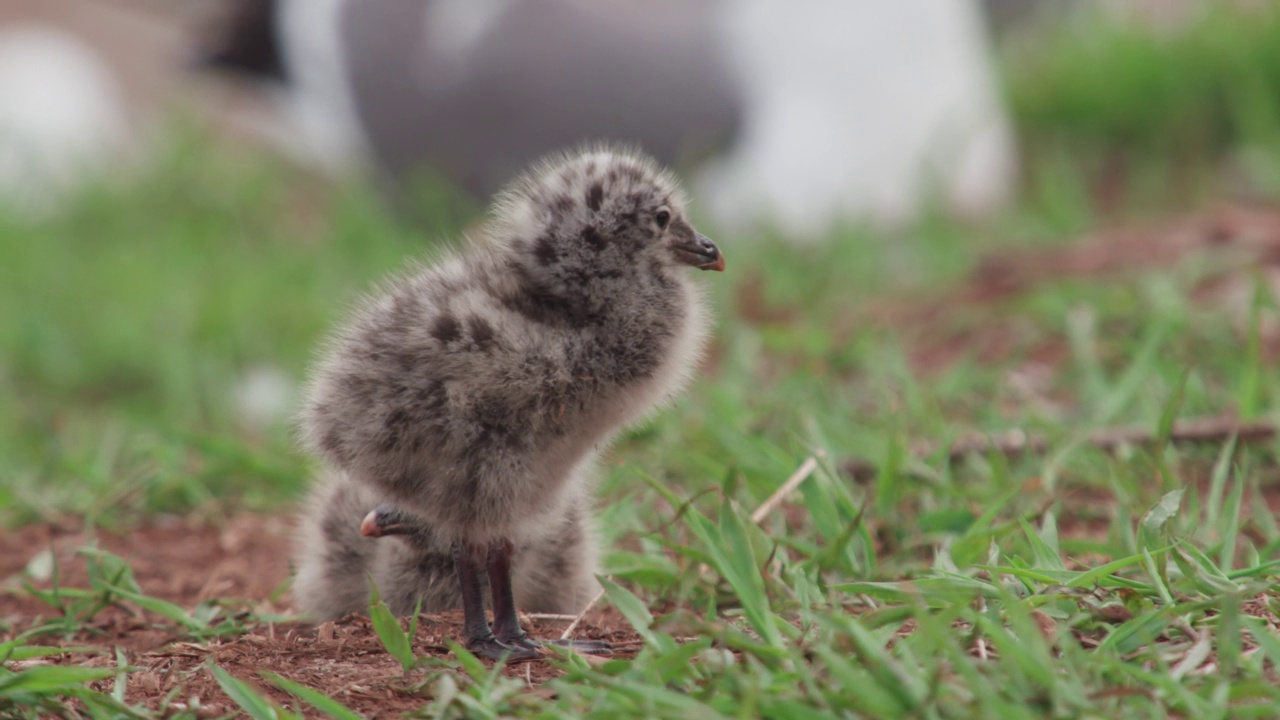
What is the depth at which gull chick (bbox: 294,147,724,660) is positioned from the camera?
8.52ft

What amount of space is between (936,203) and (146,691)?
225 inches

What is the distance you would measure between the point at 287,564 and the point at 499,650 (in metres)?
1.18

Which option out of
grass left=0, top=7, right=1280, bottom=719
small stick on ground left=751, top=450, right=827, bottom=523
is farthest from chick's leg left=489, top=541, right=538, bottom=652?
small stick on ground left=751, top=450, right=827, bottom=523

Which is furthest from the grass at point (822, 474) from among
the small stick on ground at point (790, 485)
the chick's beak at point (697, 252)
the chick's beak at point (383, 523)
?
the chick's beak at point (697, 252)

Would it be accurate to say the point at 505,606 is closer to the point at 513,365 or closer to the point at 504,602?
the point at 504,602

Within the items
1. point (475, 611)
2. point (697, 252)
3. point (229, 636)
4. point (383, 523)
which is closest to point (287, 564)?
point (229, 636)

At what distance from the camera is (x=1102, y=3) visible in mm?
10094

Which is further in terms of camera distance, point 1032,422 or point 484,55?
point 484,55

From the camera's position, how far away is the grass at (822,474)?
2227mm

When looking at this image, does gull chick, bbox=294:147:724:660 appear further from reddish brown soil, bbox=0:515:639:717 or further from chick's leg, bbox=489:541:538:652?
reddish brown soil, bbox=0:515:639:717

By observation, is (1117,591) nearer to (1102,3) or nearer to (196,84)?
(1102,3)

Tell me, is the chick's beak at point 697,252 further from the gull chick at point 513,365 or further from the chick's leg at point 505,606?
the chick's leg at point 505,606

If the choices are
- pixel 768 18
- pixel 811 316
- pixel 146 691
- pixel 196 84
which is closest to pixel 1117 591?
pixel 146 691

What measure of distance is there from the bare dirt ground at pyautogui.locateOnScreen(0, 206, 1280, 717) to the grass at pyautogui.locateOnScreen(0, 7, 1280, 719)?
0.04m
